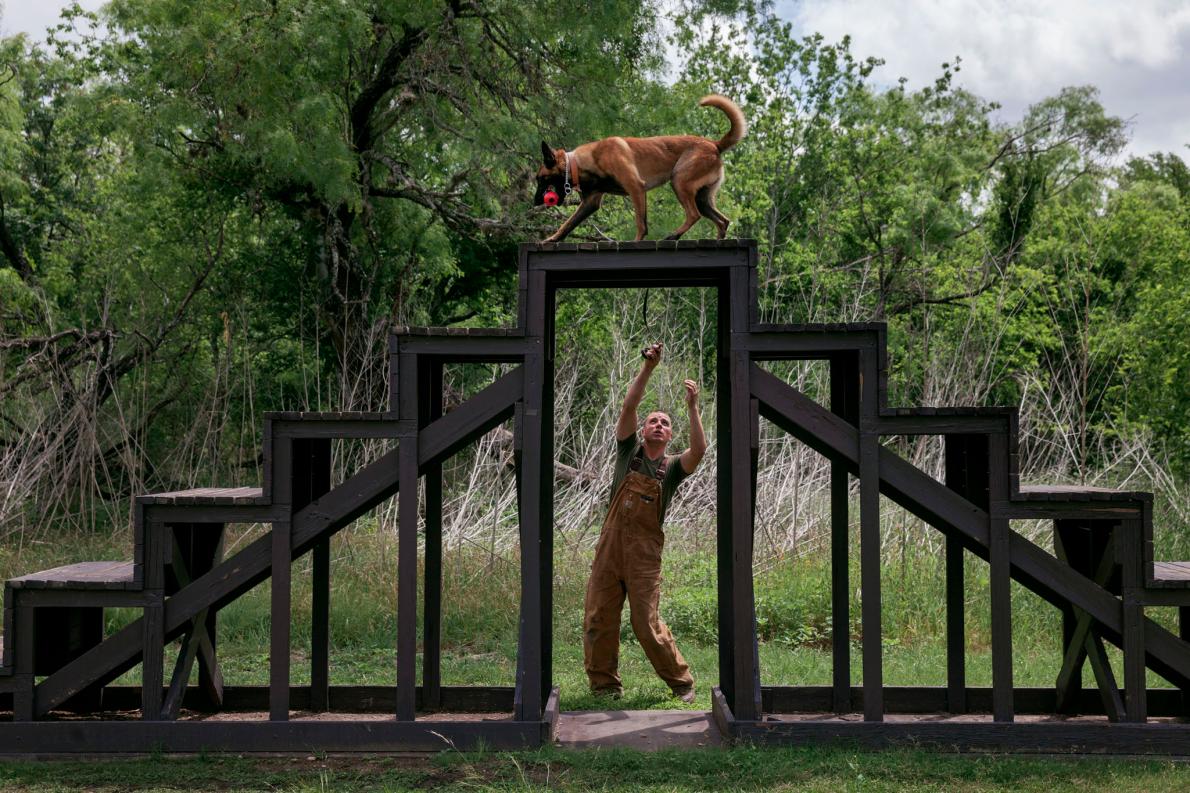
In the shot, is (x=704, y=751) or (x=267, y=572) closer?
(x=704, y=751)

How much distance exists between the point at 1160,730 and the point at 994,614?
3.08 ft

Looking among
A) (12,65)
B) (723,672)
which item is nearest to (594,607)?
(723,672)

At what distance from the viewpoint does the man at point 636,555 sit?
6.70m

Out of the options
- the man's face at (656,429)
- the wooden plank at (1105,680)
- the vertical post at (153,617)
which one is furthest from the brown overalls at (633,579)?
the vertical post at (153,617)

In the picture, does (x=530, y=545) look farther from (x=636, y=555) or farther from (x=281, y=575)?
(x=636, y=555)

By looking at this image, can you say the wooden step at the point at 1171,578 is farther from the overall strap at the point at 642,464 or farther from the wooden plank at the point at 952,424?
the overall strap at the point at 642,464

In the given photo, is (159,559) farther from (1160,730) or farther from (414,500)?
(1160,730)

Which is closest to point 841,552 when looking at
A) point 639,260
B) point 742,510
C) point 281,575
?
point 742,510

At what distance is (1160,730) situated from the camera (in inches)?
209

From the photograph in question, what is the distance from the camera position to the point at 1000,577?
5.39 meters

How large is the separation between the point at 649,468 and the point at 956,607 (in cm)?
193

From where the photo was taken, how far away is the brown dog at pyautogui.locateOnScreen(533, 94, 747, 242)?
5973mm

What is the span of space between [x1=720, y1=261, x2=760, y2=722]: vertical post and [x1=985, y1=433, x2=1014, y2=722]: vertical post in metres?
1.16

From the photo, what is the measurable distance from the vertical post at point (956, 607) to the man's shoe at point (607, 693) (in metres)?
1.96
